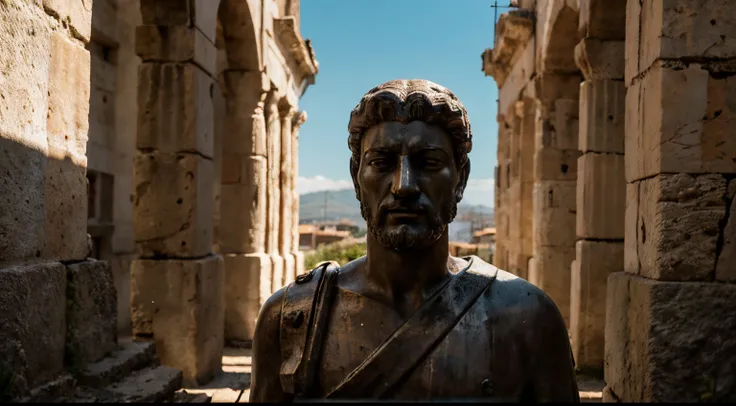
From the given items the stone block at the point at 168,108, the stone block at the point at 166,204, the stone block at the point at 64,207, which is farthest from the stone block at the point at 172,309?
the stone block at the point at 64,207

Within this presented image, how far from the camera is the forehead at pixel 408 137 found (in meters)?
2.02

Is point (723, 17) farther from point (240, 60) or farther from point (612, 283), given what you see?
point (240, 60)

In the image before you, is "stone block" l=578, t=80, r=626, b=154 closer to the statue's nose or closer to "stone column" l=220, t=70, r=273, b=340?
"stone column" l=220, t=70, r=273, b=340

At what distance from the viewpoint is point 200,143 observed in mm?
6309

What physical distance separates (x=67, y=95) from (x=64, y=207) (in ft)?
2.15

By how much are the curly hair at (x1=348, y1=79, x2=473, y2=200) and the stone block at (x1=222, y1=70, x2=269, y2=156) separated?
7.14 metres

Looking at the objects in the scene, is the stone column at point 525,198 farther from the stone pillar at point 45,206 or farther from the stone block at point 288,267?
the stone pillar at point 45,206

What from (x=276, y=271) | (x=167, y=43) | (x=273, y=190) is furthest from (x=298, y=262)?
(x=167, y=43)

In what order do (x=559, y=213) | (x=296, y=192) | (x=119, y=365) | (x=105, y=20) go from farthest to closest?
(x=296, y=192) → (x=105, y=20) → (x=559, y=213) → (x=119, y=365)

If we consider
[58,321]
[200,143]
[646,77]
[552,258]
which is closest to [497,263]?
[552,258]

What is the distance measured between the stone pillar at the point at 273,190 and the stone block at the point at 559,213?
4.34m

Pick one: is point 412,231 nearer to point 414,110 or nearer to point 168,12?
point 414,110

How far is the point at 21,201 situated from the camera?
2961 mm

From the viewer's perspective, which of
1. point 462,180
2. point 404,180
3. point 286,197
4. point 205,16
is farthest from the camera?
point 286,197
